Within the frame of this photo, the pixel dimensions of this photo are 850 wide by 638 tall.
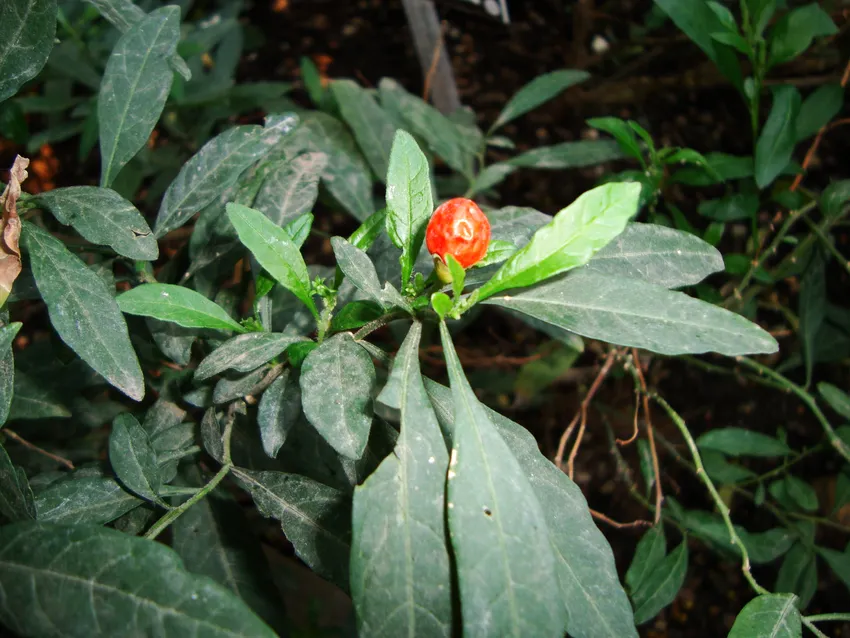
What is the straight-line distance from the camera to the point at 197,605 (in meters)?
0.54

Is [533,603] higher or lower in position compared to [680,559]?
higher

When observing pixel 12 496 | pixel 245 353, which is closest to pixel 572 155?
pixel 245 353

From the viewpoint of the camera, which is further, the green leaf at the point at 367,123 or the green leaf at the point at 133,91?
the green leaf at the point at 367,123

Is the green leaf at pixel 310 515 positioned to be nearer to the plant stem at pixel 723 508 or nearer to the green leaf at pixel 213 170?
the green leaf at pixel 213 170

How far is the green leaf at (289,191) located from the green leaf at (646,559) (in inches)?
35.9

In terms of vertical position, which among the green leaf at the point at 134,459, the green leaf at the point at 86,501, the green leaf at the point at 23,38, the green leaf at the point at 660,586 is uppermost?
the green leaf at the point at 23,38

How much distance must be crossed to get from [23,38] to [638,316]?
31.5 inches

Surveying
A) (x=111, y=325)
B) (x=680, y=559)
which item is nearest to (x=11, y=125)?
(x=111, y=325)

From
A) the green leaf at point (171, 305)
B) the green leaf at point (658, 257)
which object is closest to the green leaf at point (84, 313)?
the green leaf at point (171, 305)

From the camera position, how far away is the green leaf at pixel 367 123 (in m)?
1.34

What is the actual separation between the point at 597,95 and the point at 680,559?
1.32 metres

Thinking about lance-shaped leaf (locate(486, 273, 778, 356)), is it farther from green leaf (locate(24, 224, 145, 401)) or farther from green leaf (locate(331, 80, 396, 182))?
green leaf (locate(331, 80, 396, 182))

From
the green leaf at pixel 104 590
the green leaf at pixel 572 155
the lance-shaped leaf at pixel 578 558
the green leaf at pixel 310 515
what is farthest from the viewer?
the green leaf at pixel 572 155

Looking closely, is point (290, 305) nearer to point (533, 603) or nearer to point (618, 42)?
point (533, 603)
